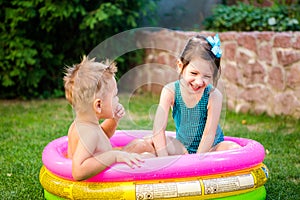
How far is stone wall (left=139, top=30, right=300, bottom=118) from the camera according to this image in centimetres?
541

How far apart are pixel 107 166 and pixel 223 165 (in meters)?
0.63

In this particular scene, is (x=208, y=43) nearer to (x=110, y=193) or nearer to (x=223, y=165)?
(x=223, y=165)

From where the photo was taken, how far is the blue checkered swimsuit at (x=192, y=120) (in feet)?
10.6

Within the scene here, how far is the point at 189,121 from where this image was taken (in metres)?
3.29

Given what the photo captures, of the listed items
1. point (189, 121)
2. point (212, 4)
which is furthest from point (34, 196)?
point (212, 4)

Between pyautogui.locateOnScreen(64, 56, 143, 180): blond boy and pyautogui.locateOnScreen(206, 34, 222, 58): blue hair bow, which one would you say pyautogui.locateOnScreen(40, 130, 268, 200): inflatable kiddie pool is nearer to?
pyautogui.locateOnScreen(64, 56, 143, 180): blond boy

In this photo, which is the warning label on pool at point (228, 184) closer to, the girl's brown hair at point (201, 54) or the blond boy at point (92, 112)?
the blond boy at point (92, 112)

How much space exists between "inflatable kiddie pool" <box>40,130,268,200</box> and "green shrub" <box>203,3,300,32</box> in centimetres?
360

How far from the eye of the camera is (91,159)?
2615 millimetres

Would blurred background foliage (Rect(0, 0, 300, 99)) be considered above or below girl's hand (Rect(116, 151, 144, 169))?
below

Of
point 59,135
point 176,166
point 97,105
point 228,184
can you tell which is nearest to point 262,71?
point 59,135

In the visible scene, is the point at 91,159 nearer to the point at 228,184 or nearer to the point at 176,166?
the point at 176,166

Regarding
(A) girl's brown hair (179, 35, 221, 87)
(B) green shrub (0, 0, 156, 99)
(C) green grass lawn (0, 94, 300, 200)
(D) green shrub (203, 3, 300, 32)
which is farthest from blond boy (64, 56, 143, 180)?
(B) green shrub (0, 0, 156, 99)

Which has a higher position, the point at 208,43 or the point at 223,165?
the point at 208,43
